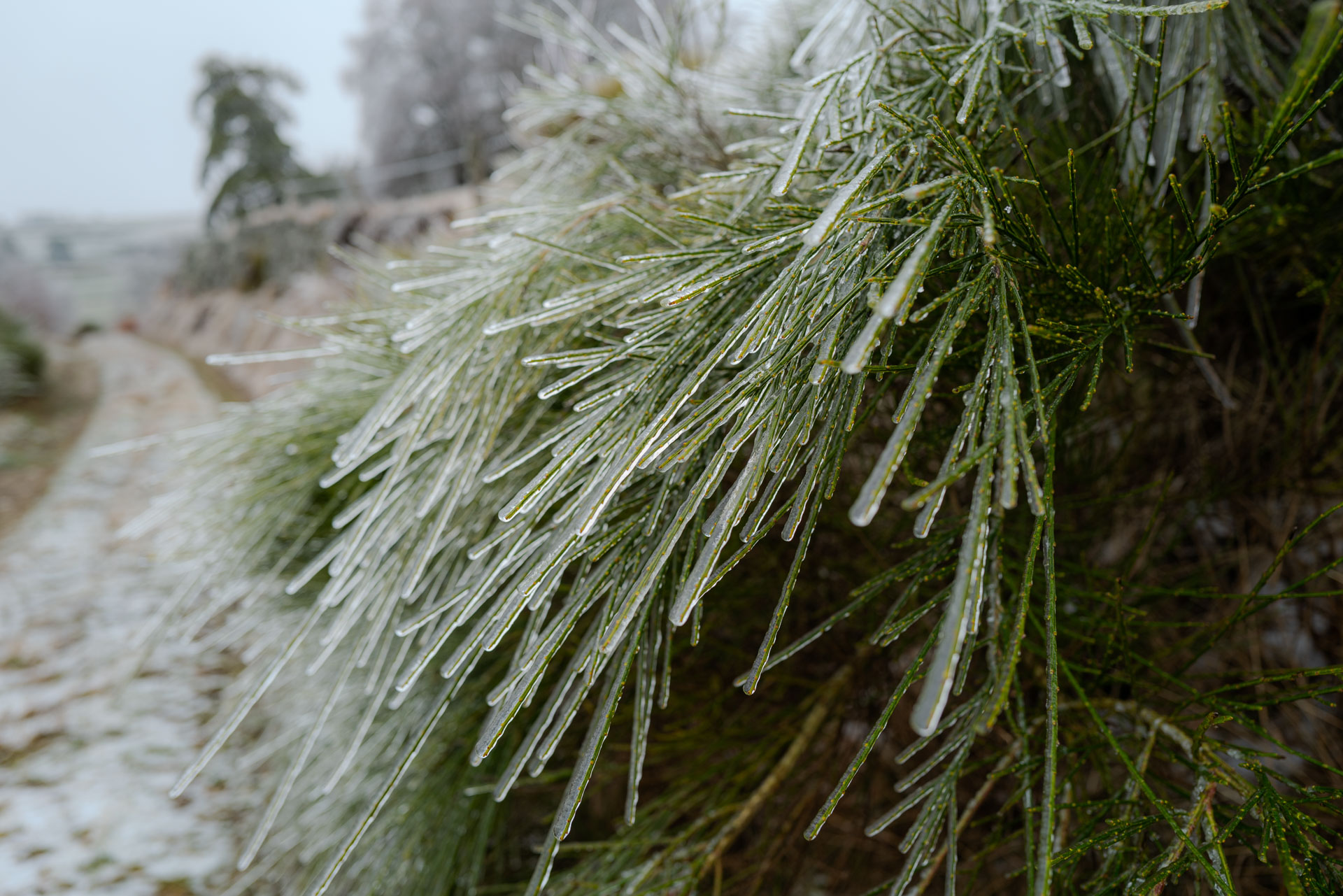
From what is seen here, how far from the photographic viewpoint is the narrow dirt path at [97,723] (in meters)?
1.16

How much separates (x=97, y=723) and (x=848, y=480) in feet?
5.81

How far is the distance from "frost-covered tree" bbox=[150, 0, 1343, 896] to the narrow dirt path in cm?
45

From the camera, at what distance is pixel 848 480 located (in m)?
0.68

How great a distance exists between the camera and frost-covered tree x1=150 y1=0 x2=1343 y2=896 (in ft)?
0.98

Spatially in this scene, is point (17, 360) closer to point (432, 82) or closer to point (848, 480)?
point (432, 82)

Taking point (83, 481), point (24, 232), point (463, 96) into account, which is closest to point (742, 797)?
point (83, 481)

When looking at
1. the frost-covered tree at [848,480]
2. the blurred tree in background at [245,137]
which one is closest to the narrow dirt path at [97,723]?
the frost-covered tree at [848,480]

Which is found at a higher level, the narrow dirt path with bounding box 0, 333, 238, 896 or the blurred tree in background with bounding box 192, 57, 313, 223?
the blurred tree in background with bounding box 192, 57, 313, 223

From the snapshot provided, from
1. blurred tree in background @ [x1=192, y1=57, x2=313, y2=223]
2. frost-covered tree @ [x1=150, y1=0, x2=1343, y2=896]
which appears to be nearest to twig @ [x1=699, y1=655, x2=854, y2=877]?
frost-covered tree @ [x1=150, y1=0, x2=1343, y2=896]

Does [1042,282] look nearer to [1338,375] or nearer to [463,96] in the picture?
[1338,375]

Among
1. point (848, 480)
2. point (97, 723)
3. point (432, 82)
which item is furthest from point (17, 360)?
point (848, 480)

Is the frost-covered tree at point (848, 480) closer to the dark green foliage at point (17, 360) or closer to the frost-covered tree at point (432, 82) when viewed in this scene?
the frost-covered tree at point (432, 82)

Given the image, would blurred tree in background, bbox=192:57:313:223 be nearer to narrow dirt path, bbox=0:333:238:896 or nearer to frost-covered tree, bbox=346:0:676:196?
frost-covered tree, bbox=346:0:676:196

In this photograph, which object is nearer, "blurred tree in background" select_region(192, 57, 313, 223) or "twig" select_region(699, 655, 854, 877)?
"twig" select_region(699, 655, 854, 877)
